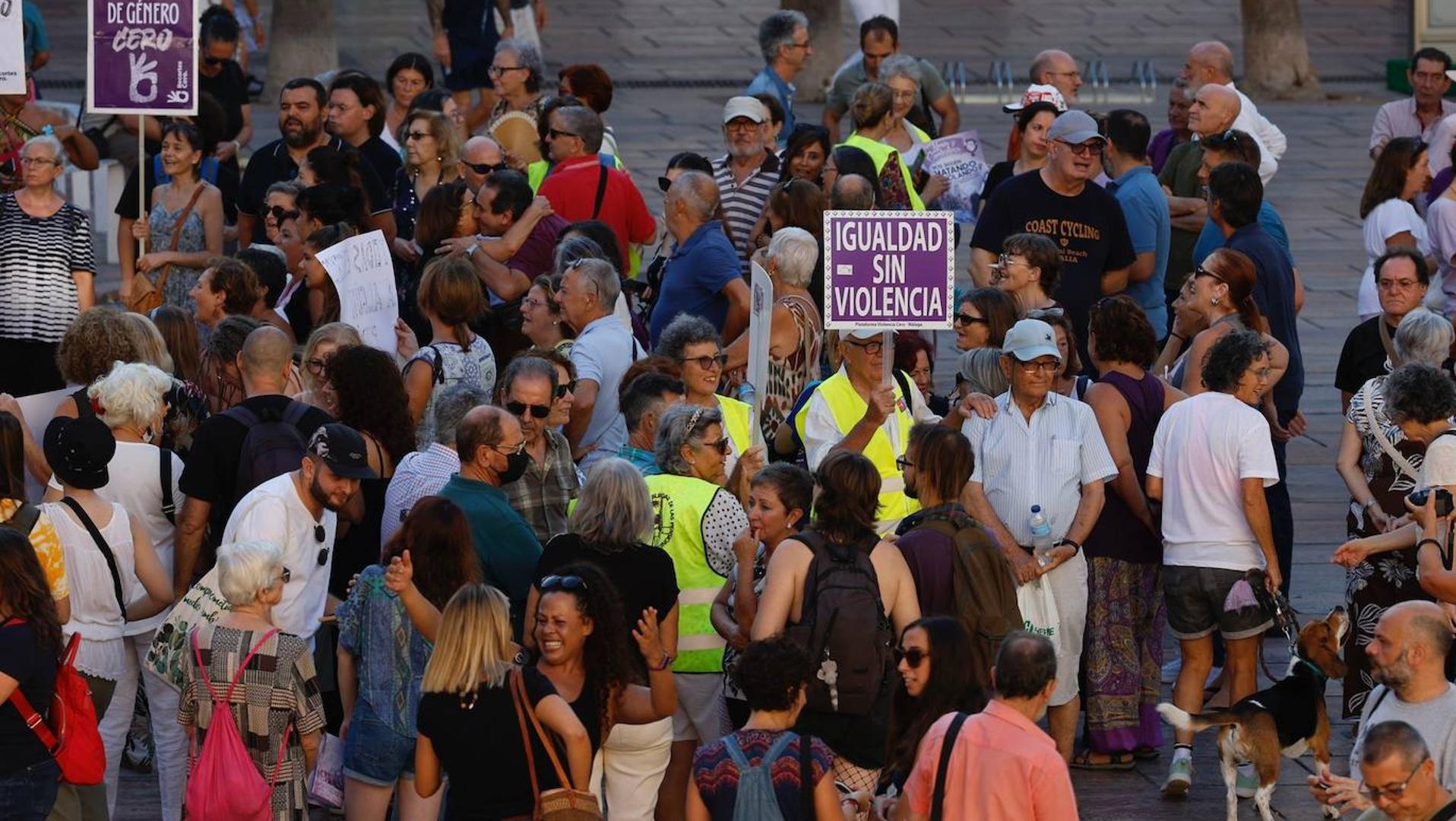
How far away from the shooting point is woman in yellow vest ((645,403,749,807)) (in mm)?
8164

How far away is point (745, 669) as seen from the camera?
680 centimetres

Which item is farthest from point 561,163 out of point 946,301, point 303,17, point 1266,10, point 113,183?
point 1266,10

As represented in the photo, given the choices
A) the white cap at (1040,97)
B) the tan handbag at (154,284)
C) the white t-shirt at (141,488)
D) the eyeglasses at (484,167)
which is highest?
the white cap at (1040,97)

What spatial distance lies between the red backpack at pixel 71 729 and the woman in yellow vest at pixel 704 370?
105 inches

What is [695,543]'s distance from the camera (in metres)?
8.19

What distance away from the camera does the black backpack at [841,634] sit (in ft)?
24.9

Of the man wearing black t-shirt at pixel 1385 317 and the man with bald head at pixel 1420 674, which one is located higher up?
the man wearing black t-shirt at pixel 1385 317

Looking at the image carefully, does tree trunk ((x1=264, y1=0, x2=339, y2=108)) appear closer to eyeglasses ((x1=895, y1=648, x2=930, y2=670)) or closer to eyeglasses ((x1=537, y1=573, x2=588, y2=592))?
eyeglasses ((x1=537, y1=573, x2=588, y2=592))

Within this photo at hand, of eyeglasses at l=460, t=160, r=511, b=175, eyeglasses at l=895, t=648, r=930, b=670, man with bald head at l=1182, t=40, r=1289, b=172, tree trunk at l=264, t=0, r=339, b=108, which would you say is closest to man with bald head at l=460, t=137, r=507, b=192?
eyeglasses at l=460, t=160, r=511, b=175

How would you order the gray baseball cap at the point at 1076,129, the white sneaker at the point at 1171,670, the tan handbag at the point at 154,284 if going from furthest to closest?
the tan handbag at the point at 154,284
the gray baseball cap at the point at 1076,129
the white sneaker at the point at 1171,670

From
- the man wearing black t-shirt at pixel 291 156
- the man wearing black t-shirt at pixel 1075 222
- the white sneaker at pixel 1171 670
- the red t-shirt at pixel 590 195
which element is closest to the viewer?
the white sneaker at pixel 1171 670

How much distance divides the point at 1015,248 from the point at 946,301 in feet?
4.88

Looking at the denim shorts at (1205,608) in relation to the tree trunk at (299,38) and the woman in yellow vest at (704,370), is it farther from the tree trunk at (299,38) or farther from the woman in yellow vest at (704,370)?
the tree trunk at (299,38)

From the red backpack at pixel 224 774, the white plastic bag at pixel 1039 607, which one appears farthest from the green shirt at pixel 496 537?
the white plastic bag at pixel 1039 607
